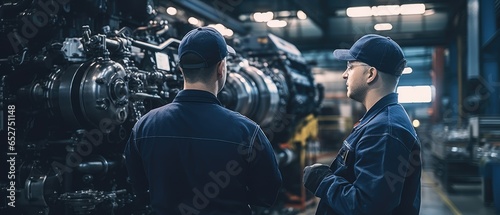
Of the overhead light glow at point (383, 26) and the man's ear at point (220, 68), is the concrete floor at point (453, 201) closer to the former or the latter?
the overhead light glow at point (383, 26)

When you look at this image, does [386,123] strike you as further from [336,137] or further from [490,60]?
[336,137]

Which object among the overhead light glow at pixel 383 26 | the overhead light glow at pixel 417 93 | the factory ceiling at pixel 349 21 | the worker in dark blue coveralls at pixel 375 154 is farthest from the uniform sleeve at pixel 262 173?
the overhead light glow at pixel 417 93

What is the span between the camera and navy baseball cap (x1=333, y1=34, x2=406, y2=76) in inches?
81.0

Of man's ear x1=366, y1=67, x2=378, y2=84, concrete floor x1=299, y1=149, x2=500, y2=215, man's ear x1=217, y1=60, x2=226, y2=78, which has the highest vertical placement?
man's ear x1=217, y1=60, x2=226, y2=78

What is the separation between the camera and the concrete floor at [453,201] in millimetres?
7270

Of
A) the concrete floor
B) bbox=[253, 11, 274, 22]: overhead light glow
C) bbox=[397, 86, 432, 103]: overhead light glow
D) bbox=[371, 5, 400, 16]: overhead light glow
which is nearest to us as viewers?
the concrete floor

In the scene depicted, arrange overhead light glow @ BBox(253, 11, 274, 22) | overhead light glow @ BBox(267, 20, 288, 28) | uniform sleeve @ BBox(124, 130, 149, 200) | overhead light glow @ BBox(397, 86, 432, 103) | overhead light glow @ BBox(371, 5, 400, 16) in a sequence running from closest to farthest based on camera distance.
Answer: uniform sleeve @ BBox(124, 130, 149, 200), overhead light glow @ BBox(371, 5, 400, 16), overhead light glow @ BBox(253, 11, 274, 22), overhead light glow @ BBox(267, 20, 288, 28), overhead light glow @ BBox(397, 86, 432, 103)

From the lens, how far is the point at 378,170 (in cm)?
184

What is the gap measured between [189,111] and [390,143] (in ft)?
2.56

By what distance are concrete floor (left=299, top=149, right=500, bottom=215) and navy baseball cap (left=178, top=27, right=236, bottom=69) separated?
212 inches

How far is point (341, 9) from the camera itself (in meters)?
12.7

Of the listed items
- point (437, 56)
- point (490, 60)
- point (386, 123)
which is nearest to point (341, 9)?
point (490, 60)

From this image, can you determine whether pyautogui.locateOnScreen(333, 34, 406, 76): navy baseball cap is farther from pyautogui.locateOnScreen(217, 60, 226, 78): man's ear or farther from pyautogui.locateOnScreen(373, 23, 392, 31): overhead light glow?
pyautogui.locateOnScreen(373, 23, 392, 31): overhead light glow

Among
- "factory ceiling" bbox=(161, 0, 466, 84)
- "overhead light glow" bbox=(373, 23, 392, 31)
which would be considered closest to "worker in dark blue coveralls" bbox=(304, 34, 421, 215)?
"factory ceiling" bbox=(161, 0, 466, 84)
